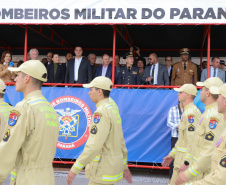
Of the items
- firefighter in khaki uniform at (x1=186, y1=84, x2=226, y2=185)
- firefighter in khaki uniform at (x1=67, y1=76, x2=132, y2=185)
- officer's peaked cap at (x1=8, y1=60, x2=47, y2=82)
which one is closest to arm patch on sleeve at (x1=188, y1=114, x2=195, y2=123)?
firefighter in khaki uniform at (x1=67, y1=76, x2=132, y2=185)

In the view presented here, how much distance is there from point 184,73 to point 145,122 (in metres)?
1.98

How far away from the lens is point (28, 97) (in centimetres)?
291

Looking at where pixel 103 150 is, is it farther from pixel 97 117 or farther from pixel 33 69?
pixel 33 69

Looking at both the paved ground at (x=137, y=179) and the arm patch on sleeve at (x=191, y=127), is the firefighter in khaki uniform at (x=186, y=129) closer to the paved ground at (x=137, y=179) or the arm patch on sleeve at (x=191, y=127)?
the arm patch on sleeve at (x=191, y=127)

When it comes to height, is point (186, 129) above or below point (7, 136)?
below

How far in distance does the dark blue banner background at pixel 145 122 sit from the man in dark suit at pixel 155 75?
825 mm

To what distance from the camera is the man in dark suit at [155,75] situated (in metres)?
8.16

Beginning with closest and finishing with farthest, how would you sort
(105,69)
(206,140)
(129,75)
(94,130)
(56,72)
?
(206,140) < (94,130) < (129,75) < (105,69) < (56,72)

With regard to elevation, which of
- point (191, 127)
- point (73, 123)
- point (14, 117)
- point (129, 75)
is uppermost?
point (129, 75)

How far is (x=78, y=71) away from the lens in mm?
8320

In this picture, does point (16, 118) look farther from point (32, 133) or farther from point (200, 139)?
point (200, 139)

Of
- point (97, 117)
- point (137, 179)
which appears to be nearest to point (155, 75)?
point (137, 179)

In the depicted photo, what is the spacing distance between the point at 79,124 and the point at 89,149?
3.93 metres

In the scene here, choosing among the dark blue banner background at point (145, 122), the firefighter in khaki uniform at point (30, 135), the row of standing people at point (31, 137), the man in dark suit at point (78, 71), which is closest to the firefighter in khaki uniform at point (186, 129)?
the dark blue banner background at point (145, 122)
